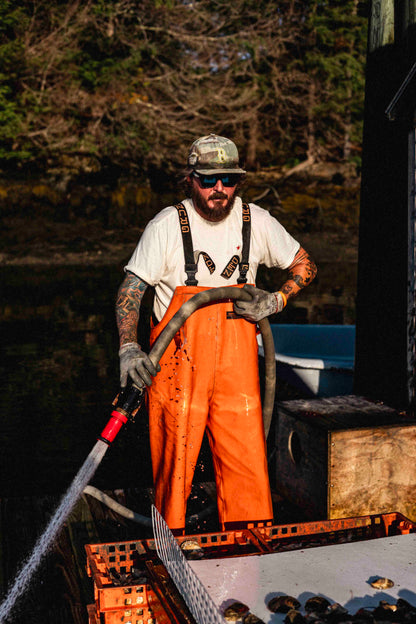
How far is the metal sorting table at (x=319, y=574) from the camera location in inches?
103

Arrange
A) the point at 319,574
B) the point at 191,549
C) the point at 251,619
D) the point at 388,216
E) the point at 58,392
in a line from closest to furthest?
the point at 251,619 < the point at 319,574 < the point at 191,549 < the point at 388,216 < the point at 58,392

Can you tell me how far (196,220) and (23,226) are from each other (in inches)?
913

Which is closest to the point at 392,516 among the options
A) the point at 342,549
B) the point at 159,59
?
the point at 342,549

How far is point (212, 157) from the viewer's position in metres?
3.86

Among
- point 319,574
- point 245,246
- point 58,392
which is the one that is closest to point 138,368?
point 245,246

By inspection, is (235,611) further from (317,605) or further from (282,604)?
(317,605)

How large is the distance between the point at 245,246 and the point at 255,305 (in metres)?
0.33

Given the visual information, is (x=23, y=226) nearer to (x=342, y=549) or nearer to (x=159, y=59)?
(x=159, y=59)

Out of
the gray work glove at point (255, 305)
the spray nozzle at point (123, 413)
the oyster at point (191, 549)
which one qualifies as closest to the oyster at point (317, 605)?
the oyster at point (191, 549)

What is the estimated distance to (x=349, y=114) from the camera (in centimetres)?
3114

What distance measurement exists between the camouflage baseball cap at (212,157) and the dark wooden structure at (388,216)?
148 cm

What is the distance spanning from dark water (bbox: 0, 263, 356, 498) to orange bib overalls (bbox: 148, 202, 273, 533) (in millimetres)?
3051

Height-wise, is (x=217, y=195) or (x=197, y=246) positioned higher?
(x=217, y=195)

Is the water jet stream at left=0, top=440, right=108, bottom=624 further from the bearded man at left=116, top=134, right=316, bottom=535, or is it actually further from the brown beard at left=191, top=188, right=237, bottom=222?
the brown beard at left=191, top=188, right=237, bottom=222
